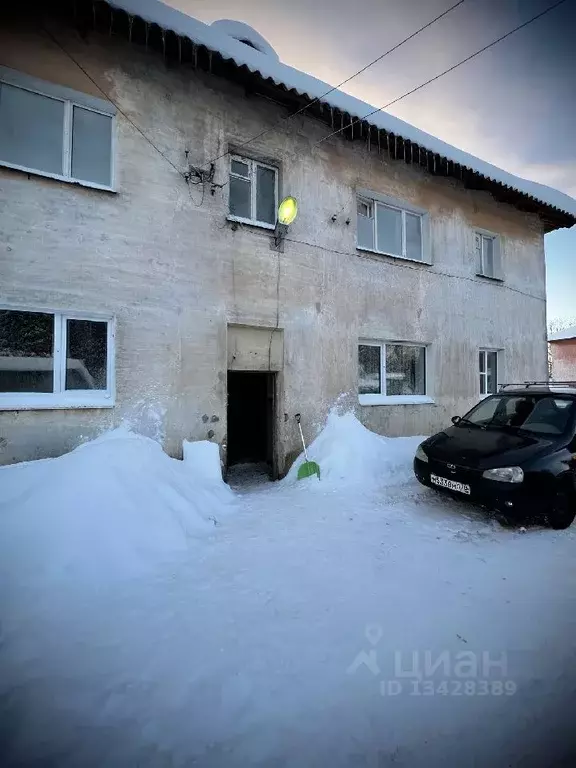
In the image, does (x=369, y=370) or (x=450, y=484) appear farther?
(x=369, y=370)

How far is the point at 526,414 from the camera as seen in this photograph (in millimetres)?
5605

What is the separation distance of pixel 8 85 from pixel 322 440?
6.67m

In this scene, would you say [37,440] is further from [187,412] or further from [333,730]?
[333,730]

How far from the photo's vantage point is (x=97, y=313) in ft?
17.6

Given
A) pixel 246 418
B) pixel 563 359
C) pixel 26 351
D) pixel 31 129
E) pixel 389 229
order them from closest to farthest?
1. pixel 26 351
2. pixel 31 129
3. pixel 389 229
4. pixel 246 418
5. pixel 563 359

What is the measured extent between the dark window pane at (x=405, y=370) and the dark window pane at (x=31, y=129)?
6641 millimetres

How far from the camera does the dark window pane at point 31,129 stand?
195 inches

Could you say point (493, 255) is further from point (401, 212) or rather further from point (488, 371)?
point (401, 212)

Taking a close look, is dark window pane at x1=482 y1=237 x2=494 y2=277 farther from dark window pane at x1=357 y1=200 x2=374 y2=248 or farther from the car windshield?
the car windshield

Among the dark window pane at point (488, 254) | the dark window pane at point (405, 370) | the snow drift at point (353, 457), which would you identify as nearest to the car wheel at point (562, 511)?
the snow drift at point (353, 457)

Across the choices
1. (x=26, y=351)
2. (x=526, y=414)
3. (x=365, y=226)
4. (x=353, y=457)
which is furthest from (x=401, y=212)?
(x=26, y=351)

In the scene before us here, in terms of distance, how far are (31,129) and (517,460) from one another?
7.32m

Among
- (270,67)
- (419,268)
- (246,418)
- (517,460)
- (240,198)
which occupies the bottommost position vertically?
(517,460)

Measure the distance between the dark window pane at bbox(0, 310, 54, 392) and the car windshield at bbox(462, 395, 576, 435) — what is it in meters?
6.03
